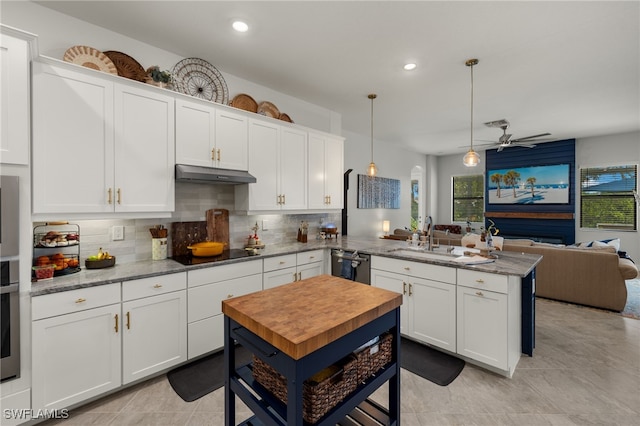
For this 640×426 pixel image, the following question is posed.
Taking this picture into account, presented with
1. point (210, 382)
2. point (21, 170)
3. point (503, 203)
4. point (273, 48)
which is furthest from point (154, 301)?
point (503, 203)

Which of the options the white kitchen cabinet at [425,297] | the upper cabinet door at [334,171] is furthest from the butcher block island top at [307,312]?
the upper cabinet door at [334,171]

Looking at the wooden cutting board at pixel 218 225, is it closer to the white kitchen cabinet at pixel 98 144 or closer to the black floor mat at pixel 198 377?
the white kitchen cabinet at pixel 98 144

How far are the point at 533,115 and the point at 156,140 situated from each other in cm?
550

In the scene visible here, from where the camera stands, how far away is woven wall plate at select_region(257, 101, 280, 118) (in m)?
3.50

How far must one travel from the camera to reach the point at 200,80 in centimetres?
295

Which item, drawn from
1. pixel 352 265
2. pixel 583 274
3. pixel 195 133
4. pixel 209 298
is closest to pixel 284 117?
pixel 195 133

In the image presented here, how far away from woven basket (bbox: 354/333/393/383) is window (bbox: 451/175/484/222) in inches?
303

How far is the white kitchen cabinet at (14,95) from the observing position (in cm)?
163

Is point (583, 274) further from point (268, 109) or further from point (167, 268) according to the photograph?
point (167, 268)

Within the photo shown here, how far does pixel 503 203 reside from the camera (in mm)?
7461

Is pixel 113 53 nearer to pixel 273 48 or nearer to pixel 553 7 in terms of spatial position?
pixel 273 48

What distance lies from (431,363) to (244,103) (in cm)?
334

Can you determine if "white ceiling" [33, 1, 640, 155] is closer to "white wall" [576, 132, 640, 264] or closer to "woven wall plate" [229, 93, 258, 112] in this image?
"woven wall plate" [229, 93, 258, 112]

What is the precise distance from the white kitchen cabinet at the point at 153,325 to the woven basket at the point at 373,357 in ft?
5.57
